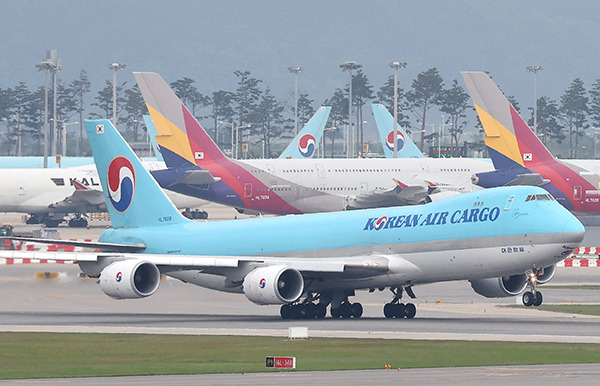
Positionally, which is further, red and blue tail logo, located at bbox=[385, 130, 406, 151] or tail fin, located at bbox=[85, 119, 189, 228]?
red and blue tail logo, located at bbox=[385, 130, 406, 151]

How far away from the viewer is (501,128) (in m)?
74.1

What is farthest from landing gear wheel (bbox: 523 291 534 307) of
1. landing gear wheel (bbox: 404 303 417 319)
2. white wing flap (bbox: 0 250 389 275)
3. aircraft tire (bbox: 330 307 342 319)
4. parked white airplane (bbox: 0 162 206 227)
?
parked white airplane (bbox: 0 162 206 227)

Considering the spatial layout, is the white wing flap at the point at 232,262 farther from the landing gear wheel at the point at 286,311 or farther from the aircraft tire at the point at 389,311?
the aircraft tire at the point at 389,311

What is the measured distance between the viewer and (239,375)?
25.9 m

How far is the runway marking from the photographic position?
3388 cm

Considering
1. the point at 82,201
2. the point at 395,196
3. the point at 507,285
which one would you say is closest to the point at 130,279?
the point at 507,285

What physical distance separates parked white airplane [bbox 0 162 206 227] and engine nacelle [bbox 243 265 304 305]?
205ft

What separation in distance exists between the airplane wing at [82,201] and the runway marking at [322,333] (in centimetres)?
6225

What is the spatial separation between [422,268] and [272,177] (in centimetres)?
4702

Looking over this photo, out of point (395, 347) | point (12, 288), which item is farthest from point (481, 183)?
point (395, 347)

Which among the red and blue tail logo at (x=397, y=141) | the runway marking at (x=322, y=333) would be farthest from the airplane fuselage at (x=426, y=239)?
the red and blue tail logo at (x=397, y=141)

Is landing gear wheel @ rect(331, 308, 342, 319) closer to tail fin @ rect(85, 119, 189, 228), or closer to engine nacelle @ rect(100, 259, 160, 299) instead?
engine nacelle @ rect(100, 259, 160, 299)

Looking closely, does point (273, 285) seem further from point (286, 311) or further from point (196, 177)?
point (196, 177)

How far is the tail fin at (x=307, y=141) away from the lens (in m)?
146
